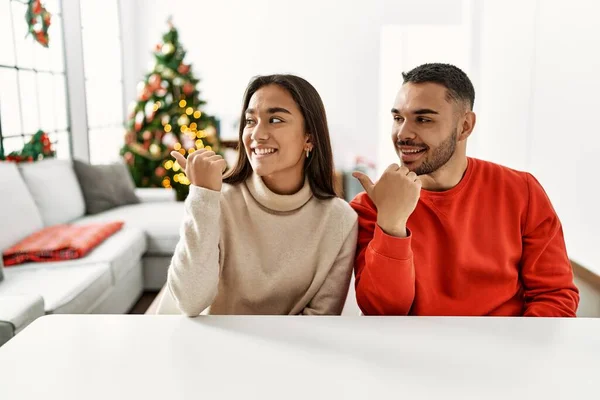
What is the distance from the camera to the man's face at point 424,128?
144 cm

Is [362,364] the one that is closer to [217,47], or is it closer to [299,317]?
[299,317]

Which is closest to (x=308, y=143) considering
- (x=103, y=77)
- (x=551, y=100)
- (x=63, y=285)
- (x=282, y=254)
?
(x=282, y=254)

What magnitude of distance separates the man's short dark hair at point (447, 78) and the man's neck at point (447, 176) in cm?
16

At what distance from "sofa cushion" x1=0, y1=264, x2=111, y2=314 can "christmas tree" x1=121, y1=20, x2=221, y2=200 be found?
101 inches

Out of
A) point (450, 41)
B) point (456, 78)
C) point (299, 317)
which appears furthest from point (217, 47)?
point (299, 317)

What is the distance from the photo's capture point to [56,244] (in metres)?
2.76

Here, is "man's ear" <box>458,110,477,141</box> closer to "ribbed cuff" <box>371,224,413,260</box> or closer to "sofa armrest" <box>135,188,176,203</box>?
"ribbed cuff" <box>371,224,413,260</box>

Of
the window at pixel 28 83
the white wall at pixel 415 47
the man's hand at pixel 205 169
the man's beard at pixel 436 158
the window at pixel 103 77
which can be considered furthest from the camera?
the white wall at pixel 415 47

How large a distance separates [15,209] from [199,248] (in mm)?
2132

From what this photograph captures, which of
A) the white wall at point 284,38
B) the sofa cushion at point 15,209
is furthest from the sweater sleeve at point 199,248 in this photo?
the white wall at point 284,38

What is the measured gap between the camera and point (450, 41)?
17.8ft

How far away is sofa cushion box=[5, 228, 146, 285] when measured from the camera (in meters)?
2.69

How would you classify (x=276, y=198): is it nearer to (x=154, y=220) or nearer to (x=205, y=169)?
(x=205, y=169)

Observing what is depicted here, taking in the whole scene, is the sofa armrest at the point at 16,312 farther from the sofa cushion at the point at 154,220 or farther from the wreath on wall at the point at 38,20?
the wreath on wall at the point at 38,20
